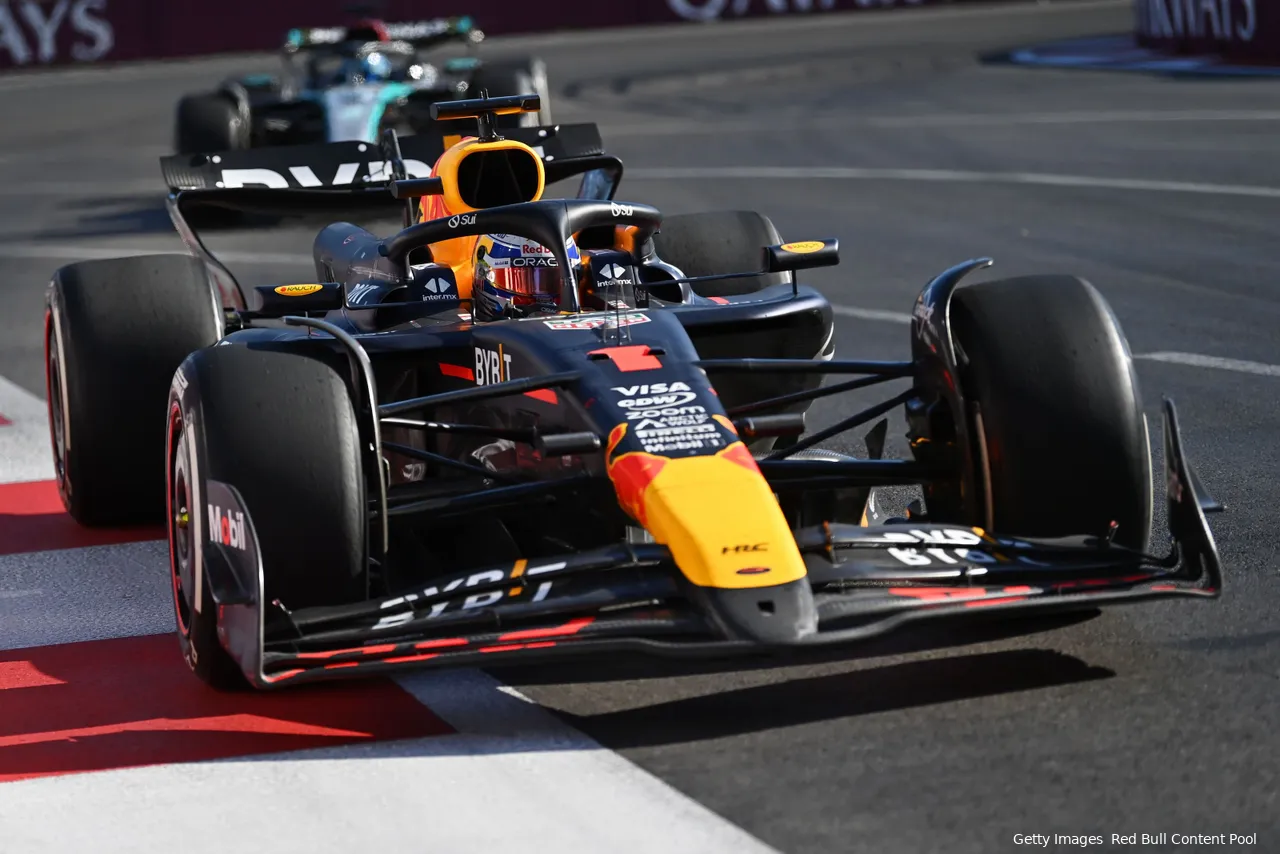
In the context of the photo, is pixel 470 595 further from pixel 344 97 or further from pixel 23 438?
pixel 344 97

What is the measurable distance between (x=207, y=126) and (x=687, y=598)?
13.8m

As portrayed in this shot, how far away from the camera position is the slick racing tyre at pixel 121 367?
6949 millimetres

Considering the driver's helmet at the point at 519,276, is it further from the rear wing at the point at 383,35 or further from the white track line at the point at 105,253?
the rear wing at the point at 383,35

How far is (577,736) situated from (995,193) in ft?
38.3

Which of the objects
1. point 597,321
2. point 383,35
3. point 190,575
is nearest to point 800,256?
point 597,321

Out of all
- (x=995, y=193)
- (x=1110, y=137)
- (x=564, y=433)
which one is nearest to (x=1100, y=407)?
(x=564, y=433)

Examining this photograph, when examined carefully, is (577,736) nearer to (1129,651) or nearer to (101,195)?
(1129,651)

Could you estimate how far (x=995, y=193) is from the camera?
1574 cm

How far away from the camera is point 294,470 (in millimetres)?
4930

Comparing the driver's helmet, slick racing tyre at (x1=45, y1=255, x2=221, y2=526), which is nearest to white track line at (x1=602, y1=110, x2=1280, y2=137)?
the driver's helmet

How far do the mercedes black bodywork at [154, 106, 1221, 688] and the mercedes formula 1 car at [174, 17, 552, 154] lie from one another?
10857 millimetres

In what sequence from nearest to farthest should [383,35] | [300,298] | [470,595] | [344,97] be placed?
[470,595] → [300,298] → [344,97] → [383,35]

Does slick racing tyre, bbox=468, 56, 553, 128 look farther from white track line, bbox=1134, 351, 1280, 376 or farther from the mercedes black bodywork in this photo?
the mercedes black bodywork

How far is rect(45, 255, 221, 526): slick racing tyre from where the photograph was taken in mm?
6949
